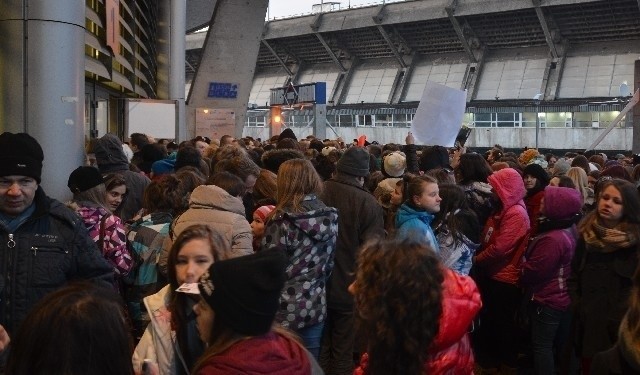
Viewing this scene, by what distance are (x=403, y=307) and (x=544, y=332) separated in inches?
125

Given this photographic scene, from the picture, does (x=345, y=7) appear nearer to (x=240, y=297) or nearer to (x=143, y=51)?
(x=143, y=51)

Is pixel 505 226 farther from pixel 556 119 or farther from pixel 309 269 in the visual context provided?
pixel 556 119

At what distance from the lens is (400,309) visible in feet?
8.29

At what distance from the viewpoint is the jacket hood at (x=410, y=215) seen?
190 inches

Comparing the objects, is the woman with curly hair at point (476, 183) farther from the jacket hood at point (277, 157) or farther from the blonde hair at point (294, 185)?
the blonde hair at point (294, 185)

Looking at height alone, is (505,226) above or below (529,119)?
below

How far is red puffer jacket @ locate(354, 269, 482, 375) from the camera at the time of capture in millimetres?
2695

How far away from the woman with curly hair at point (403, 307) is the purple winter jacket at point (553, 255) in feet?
8.79

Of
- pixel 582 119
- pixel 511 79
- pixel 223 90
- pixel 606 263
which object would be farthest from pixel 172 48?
pixel 511 79

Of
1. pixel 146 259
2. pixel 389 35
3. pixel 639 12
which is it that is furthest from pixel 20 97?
pixel 389 35

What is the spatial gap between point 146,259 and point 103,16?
7342mm

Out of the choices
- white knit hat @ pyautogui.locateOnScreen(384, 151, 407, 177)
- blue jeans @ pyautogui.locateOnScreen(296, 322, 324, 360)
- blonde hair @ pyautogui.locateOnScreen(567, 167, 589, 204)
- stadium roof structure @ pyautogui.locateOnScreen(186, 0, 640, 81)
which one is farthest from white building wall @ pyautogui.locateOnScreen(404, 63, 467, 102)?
blue jeans @ pyautogui.locateOnScreen(296, 322, 324, 360)

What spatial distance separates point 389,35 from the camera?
4809cm

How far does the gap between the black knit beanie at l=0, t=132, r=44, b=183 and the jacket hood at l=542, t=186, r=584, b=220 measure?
3443mm
